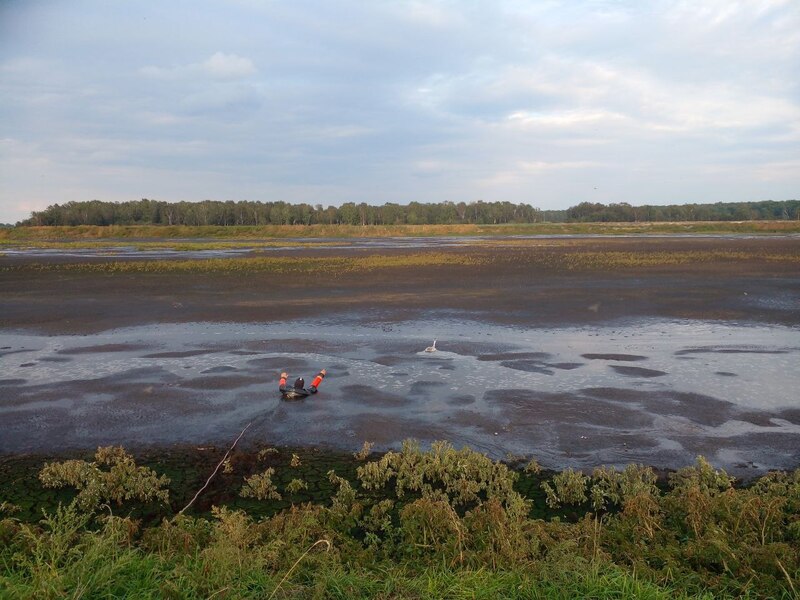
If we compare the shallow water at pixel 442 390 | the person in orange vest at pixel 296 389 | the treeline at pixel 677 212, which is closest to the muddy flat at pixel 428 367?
the shallow water at pixel 442 390

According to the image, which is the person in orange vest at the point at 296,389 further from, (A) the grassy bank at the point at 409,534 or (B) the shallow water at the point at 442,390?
(A) the grassy bank at the point at 409,534

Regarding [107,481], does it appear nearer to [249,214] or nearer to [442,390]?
[442,390]

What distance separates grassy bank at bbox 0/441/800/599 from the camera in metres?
5.29

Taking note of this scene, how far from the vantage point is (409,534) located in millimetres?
6629

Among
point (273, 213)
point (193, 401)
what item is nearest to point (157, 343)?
point (193, 401)

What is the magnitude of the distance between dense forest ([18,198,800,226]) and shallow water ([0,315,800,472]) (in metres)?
127

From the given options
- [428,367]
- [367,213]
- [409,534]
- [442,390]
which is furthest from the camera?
[367,213]

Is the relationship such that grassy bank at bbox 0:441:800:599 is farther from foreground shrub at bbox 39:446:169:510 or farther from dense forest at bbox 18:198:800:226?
dense forest at bbox 18:198:800:226

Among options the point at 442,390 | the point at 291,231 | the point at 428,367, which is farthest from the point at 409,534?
the point at 291,231

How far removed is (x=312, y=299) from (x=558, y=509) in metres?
20.2

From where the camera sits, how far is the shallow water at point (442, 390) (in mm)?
10383

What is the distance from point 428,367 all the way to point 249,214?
137 metres

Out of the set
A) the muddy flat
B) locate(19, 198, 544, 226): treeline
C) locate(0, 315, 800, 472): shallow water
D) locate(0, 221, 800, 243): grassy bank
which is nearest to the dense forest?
locate(19, 198, 544, 226): treeline

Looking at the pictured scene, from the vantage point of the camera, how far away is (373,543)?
6.69 metres
